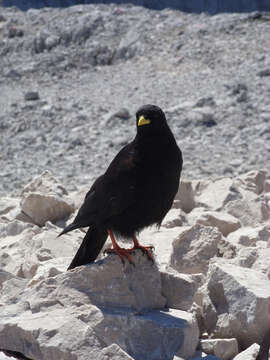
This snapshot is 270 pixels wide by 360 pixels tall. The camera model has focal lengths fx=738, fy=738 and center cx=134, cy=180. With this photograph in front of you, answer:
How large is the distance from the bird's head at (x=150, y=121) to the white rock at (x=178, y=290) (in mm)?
1014

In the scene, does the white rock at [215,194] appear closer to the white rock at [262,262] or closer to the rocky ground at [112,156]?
the rocky ground at [112,156]

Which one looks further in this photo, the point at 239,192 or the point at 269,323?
the point at 239,192

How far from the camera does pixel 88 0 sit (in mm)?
25859

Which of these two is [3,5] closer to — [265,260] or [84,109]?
[84,109]

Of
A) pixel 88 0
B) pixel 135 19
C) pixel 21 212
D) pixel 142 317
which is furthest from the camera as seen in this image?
pixel 88 0

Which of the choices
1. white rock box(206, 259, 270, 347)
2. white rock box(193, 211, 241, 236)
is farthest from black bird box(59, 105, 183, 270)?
white rock box(193, 211, 241, 236)

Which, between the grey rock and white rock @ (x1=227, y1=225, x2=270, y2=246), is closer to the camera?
white rock @ (x1=227, y1=225, x2=270, y2=246)

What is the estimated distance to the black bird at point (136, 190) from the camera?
5.12m

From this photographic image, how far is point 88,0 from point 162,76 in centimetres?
870

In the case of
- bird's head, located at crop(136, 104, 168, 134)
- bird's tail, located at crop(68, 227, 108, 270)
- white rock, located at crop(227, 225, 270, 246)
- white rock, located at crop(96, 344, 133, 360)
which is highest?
bird's head, located at crop(136, 104, 168, 134)

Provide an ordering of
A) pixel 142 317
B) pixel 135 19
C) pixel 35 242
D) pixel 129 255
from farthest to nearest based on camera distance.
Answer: pixel 135 19 < pixel 35 242 < pixel 129 255 < pixel 142 317

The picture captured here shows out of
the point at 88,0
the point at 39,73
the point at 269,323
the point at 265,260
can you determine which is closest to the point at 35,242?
the point at 265,260

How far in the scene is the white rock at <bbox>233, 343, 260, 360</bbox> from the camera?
14.6 ft

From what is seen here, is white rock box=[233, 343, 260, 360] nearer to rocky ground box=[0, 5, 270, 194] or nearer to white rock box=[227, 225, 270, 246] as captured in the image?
white rock box=[227, 225, 270, 246]
